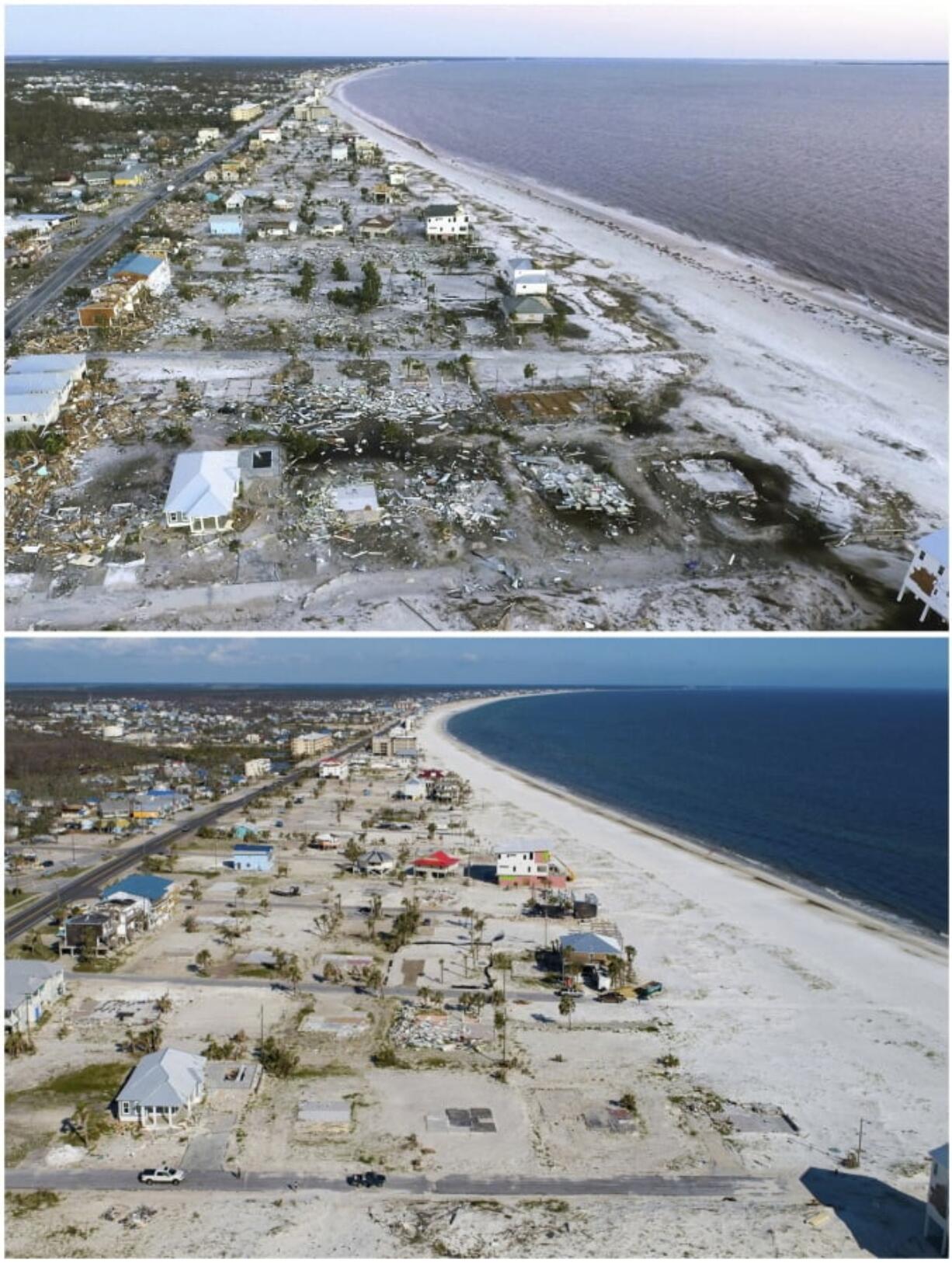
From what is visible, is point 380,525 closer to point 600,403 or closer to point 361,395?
point 361,395

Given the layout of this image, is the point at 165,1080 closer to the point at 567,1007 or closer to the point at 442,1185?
the point at 442,1185

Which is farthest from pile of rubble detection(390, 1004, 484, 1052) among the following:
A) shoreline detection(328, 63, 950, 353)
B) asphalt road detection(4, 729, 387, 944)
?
shoreline detection(328, 63, 950, 353)

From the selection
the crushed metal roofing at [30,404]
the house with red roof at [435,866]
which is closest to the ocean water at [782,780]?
the house with red roof at [435,866]

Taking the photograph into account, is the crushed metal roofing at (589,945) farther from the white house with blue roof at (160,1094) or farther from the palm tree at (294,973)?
the white house with blue roof at (160,1094)

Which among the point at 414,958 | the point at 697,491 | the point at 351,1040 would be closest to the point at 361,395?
the point at 697,491

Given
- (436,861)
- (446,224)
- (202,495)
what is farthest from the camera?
(446,224)

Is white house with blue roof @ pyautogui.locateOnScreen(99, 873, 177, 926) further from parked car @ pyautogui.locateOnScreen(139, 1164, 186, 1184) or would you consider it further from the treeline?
the treeline

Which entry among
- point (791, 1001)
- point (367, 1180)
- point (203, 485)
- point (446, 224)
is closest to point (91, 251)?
point (446, 224)
